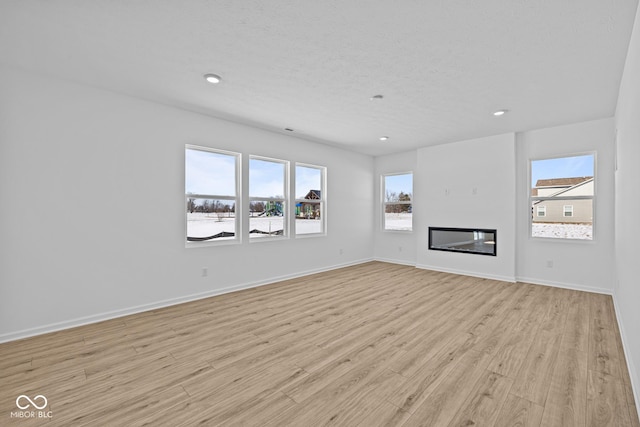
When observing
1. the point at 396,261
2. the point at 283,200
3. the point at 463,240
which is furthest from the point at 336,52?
the point at 396,261

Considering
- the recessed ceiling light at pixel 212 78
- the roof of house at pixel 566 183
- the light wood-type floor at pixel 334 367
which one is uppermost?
the recessed ceiling light at pixel 212 78

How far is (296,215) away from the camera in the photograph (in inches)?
215

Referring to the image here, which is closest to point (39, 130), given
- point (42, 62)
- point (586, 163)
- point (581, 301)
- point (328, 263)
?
point (42, 62)

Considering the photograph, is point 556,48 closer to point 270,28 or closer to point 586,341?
point 270,28

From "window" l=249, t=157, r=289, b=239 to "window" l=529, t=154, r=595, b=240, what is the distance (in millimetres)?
4503

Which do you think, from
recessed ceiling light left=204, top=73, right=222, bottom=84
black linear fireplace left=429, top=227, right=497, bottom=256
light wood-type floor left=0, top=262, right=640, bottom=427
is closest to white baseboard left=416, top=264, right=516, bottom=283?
black linear fireplace left=429, top=227, right=497, bottom=256

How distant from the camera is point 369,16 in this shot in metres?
2.04

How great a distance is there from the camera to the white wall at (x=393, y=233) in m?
6.48

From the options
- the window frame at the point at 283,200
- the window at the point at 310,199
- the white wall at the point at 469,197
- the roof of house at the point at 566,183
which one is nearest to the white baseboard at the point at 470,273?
the white wall at the point at 469,197

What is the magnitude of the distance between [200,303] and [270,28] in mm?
3403

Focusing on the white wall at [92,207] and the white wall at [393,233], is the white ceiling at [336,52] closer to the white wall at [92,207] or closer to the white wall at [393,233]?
the white wall at [92,207]

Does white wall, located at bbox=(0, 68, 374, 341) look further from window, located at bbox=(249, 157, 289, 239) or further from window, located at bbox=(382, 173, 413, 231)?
window, located at bbox=(382, 173, 413, 231)

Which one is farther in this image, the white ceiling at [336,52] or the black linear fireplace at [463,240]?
the black linear fireplace at [463,240]

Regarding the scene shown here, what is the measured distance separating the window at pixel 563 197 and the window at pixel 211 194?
5231mm
